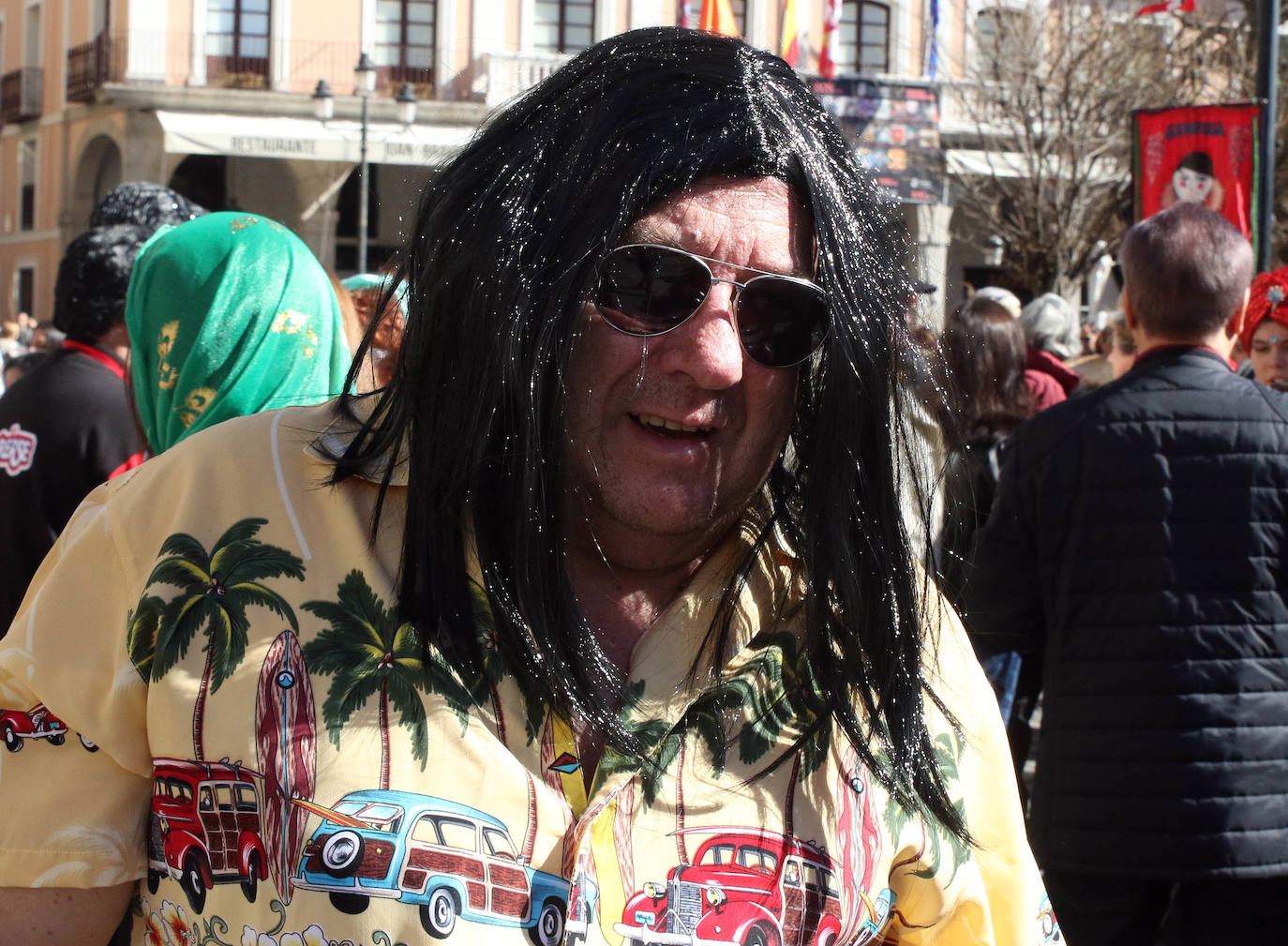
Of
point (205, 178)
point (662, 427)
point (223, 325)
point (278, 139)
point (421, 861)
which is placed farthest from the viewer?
point (205, 178)

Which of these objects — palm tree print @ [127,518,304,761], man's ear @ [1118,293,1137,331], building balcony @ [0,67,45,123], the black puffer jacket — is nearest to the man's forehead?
palm tree print @ [127,518,304,761]

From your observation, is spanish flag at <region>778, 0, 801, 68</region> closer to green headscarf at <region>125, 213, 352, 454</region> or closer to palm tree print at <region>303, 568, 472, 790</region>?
green headscarf at <region>125, 213, 352, 454</region>

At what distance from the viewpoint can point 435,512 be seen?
1.42m

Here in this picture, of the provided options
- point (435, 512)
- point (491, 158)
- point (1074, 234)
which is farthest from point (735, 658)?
point (1074, 234)

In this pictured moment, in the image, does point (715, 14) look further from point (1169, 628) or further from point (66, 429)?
point (1169, 628)

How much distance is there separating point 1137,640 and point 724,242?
173 centimetres

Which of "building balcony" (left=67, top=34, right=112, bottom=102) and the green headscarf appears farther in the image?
"building balcony" (left=67, top=34, right=112, bottom=102)

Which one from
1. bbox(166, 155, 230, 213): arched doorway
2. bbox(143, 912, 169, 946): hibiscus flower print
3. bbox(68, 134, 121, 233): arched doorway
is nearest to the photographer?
bbox(143, 912, 169, 946): hibiscus flower print

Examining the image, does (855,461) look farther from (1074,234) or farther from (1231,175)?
(1074,234)

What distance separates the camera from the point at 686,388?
1.48 metres

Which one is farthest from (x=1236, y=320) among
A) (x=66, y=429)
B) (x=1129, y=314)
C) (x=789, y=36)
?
(x=789, y=36)

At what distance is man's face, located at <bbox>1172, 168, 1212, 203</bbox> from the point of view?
5.80 m

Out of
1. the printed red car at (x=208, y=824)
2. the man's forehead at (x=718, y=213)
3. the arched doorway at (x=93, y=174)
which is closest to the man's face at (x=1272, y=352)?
the man's forehead at (x=718, y=213)

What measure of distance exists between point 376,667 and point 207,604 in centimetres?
17
